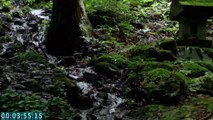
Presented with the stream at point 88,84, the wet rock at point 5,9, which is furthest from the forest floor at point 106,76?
the wet rock at point 5,9

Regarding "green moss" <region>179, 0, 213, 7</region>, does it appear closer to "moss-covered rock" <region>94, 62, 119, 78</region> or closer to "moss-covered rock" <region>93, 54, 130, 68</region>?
"moss-covered rock" <region>93, 54, 130, 68</region>

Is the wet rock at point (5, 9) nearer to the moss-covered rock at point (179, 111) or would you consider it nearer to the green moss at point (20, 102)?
the green moss at point (20, 102)

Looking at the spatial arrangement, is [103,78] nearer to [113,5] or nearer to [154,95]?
[154,95]

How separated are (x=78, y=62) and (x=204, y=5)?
4.53 metres

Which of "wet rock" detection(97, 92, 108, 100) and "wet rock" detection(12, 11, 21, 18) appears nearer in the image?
"wet rock" detection(97, 92, 108, 100)

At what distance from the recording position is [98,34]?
45.8 feet

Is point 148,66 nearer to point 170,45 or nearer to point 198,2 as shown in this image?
point 170,45


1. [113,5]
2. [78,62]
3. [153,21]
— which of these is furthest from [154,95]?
[153,21]

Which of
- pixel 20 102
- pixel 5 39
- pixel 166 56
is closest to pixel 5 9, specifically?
pixel 5 39

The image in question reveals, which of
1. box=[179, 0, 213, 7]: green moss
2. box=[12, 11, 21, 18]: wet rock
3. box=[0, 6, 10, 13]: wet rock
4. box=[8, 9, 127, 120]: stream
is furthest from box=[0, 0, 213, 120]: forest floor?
box=[179, 0, 213, 7]: green moss

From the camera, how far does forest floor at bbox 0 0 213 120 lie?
645cm

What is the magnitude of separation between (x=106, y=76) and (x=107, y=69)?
0.98 feet

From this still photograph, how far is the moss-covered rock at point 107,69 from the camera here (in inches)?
376

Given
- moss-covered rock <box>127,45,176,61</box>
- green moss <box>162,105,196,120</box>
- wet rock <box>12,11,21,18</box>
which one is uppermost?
wet rock <box>12,11,21,18</box>
